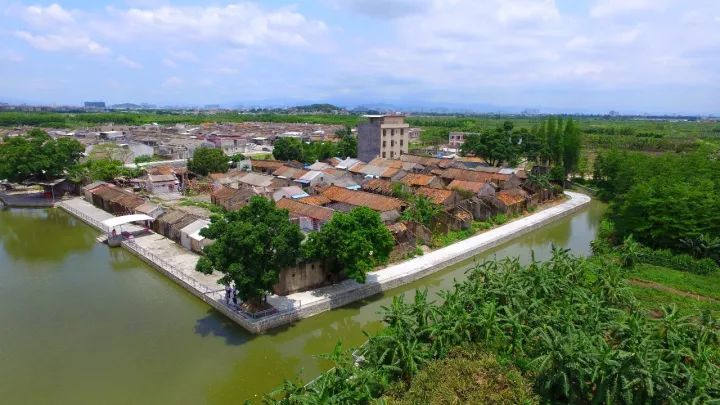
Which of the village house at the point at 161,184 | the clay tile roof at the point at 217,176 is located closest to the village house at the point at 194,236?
the village house at the point at 161,184

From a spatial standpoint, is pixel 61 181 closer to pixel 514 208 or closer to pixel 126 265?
pixel 126 265

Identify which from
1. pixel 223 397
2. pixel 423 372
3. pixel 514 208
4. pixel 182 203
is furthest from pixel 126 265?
pixel 514 208

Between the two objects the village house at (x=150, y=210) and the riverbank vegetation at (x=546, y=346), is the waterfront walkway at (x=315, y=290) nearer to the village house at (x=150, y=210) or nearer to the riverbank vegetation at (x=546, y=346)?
the village house at (x=150, y=210)

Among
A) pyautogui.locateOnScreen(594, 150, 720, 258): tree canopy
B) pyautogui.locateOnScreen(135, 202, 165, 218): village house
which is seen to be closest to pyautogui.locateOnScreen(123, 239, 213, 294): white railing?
pyautogui.locateOnScreen(135, 202, 165, 218): village house

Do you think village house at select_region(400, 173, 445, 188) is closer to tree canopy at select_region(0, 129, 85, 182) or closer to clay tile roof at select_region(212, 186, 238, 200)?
clay tile roof at select_region(212, 186, 238, 200)

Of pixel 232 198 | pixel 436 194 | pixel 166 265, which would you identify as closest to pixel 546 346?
pixel 166 265

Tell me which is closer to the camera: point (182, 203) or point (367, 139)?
point (182, 203)
